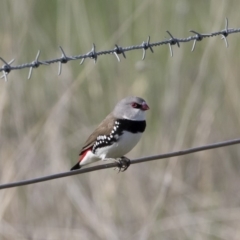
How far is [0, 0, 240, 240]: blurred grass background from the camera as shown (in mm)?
4996

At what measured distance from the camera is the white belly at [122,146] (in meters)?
4.02

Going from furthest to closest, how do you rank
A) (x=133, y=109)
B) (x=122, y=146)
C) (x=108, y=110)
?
(x=108, y=110), (x=133, y=109), (x=122, y=146)

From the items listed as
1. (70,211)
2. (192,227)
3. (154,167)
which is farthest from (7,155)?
(192,227)

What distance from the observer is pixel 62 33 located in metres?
5.53

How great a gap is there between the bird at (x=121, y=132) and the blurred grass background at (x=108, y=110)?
78 centimetres

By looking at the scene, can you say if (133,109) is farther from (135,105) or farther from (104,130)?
(104,130)

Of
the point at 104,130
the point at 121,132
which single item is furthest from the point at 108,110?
the point at 121,132

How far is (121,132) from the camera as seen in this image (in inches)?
160

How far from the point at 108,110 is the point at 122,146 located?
1.48 metres

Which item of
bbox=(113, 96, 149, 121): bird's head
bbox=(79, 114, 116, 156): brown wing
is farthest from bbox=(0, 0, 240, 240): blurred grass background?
bbox=(113, 96, 149, 121): bird's head

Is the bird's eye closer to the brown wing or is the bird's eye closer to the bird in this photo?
the bird

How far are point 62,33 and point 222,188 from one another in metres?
2.03

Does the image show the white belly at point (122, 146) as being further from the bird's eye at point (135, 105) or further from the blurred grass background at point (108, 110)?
the blurred grass background at point (108, 110)

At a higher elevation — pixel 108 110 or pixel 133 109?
pixel 108 110
